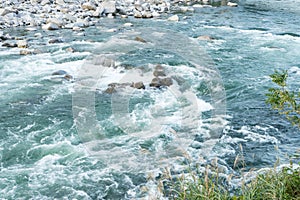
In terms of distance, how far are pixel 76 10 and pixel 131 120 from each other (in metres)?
10.7

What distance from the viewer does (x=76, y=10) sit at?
16.8 metres

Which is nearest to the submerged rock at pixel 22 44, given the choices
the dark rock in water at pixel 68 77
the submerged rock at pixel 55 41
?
the submerged rock at pixel 55 41

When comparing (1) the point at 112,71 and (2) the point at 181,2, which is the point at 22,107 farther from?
(2) the point at 181,2

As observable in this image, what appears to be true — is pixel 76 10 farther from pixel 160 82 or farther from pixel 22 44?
pixel 160 82

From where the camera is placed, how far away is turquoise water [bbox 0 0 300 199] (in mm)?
5617

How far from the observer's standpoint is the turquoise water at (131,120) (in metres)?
5.62

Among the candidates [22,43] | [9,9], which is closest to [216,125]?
[22,43]

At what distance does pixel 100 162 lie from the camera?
6059mm

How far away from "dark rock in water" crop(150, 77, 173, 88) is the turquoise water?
396mm

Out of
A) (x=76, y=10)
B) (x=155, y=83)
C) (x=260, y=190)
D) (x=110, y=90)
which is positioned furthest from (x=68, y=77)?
(x=76, y=10)

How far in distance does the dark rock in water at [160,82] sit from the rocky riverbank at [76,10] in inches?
237

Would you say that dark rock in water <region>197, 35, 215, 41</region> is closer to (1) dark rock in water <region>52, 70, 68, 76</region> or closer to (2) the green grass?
(1) dark rock in water <region>52, 70, 68, 76</region>

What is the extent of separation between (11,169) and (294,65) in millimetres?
7805

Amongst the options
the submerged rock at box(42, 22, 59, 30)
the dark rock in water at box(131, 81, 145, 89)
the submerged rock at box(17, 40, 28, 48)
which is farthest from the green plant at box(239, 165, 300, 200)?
the submerged rock at box(42, 22, 59, 30)
